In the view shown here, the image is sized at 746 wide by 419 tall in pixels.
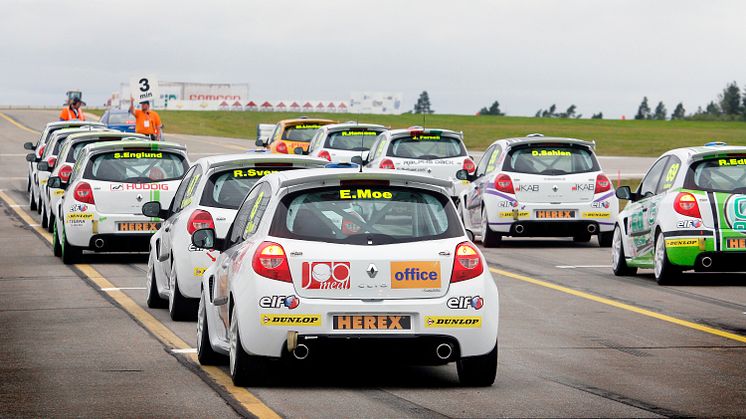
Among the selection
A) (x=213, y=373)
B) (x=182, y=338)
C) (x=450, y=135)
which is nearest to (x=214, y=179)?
(x=182, y=338)

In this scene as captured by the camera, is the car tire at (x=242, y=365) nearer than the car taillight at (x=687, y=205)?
Yes

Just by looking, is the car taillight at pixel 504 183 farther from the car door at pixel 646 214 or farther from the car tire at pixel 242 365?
the car tire at pixel 242 365

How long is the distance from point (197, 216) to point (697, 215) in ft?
19.1

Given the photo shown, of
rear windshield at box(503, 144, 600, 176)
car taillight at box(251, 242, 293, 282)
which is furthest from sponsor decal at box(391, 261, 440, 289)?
rear windshield at box(503, 144, 600, 176)

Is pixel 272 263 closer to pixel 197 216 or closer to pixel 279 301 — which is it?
pixel 279 301

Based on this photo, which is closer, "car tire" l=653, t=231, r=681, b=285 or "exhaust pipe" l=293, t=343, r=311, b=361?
"exhaust pipe" l=293, t=343, r=311, b=361

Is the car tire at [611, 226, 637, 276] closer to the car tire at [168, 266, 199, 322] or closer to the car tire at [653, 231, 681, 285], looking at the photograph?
the car tire at [653, 231, 681, 285]

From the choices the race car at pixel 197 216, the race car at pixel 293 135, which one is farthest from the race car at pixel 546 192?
the race car at pixel 293 135

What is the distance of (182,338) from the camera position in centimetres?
1285

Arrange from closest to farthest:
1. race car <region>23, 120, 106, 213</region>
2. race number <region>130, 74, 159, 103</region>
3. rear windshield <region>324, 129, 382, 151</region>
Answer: race car <region>23, 120, 106, 213</region>, rear windshield <region>324, 129, 382, 151</region>, race number <region>130, 74, 159, 103</region>

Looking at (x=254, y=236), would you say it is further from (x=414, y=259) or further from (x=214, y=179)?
(x=214, y=179)

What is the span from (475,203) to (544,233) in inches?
61.2

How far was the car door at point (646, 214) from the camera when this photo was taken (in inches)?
713

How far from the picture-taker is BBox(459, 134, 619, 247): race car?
76.3 ft
